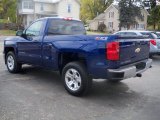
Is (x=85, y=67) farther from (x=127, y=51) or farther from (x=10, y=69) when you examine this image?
(x=10, y=69)

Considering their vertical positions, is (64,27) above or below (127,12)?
below

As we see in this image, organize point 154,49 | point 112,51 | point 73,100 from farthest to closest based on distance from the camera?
point 154,49, point 73,100, point 112,51

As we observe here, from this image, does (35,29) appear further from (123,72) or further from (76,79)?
(123,72)

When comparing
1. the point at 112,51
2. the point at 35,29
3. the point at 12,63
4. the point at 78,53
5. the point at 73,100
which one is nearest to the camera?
the point at 112,51

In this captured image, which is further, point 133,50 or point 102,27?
point 102,27

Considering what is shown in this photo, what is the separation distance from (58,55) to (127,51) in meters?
1.76

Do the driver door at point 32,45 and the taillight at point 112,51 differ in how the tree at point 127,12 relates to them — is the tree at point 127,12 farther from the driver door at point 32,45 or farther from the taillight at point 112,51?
the taillight at point 112,51

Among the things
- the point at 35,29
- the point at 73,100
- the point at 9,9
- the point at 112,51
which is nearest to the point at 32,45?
the point at 35,29

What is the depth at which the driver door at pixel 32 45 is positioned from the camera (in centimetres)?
774

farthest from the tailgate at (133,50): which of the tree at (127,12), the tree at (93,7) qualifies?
the tree at (93,7)

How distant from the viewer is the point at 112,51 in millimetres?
5906

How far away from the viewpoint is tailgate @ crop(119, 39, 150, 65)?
20.3 ft

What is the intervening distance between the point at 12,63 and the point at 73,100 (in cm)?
352

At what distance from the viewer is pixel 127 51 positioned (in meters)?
6.33
